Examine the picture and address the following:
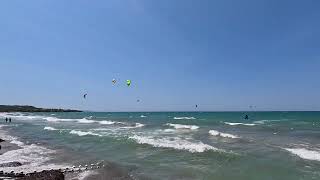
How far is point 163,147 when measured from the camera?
21.3m

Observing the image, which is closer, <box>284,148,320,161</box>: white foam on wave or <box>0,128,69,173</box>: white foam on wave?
<box>0,128,69,173</box>: white foam on wave

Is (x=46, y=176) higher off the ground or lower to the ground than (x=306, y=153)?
lower

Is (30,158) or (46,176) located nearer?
(46,176)

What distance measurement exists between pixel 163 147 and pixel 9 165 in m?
9.27

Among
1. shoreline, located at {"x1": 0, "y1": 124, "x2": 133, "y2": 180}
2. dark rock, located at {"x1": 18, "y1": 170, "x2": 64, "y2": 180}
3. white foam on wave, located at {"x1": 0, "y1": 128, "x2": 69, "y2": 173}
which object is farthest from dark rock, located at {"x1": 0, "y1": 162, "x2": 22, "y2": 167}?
dark rock, located at {"x1": 18, "y1": 170, "x2": 64, "y2": 180}

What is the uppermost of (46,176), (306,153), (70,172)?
(306,153)

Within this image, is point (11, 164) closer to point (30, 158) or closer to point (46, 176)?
point (30, 158)

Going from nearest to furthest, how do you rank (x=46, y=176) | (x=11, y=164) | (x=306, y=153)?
(x=46, y=176) → (x=11, y=164) → (x=306, y=153)

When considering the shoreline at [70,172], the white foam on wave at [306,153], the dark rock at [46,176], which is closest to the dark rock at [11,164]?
the shoreline at [70,172]

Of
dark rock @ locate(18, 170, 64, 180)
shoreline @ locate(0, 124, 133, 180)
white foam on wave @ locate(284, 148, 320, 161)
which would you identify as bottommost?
shoreline @ locate(0, 124, 133, 180)

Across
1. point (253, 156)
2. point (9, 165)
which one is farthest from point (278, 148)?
point (9, 165)

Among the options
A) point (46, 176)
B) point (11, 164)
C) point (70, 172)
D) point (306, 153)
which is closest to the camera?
point (46, 176)

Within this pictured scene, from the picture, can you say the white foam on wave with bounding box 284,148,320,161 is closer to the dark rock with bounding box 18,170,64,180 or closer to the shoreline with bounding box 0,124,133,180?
the shoreline with bounding box 0,124,133,180

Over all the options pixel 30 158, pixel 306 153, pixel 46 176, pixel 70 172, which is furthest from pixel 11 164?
pixel 306 153
